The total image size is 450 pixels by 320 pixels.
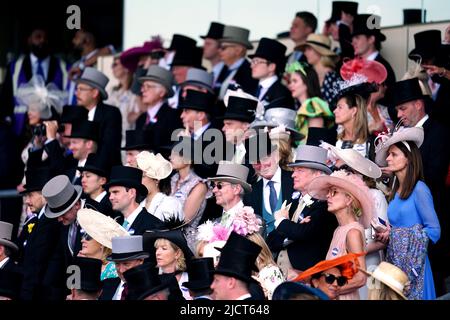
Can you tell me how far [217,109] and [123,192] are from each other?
2.55 metres

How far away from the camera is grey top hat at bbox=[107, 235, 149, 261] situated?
427 inches

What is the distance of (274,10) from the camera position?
52.0 feet

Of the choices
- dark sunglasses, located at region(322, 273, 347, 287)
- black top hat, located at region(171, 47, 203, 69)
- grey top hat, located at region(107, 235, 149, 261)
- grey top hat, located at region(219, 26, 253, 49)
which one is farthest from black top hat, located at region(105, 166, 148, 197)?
black top hat, located at region(171, 47, 203, 69)

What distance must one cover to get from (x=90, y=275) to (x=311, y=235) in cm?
177

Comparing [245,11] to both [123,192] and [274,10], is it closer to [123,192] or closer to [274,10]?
[274,10]

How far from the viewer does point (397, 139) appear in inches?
428

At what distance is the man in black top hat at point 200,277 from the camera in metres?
10.0

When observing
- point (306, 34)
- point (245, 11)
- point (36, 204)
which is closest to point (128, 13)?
point (245, 11)

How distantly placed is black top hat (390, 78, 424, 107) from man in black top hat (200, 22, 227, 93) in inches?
135

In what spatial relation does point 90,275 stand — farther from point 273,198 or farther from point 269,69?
point 269,69

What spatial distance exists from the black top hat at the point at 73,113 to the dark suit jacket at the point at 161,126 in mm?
680

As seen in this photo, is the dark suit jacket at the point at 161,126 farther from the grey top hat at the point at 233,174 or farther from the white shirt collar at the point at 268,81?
the grey top hat at the point at 233,174

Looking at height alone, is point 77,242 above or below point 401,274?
below

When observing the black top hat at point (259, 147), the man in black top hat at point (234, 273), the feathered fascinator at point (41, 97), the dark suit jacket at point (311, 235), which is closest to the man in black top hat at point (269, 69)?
the black top hat at point (259, 147)
